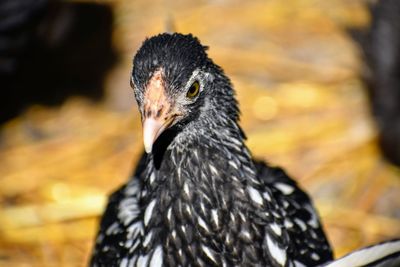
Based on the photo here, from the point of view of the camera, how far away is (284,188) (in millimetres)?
2674

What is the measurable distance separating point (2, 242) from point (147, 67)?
73.8 inches

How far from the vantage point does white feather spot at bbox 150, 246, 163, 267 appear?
227 centimetres

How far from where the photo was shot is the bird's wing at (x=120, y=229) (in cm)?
243

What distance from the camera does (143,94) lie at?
214 cm

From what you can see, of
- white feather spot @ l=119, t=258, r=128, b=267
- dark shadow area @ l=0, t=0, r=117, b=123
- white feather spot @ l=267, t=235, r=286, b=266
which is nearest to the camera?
white feather spot @ l=267, t=235, r=286, b=266

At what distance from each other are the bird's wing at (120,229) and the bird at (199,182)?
0.06m

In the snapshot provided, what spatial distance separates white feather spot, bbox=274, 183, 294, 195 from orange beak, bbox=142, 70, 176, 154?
65 cm

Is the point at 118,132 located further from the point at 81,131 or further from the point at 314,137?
the point at 314,137

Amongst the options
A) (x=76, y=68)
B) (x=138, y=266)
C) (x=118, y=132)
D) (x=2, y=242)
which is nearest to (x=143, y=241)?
(x=138, y=266)

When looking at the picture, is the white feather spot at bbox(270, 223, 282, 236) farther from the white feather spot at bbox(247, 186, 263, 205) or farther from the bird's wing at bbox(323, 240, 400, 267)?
the bird's wing at bbox(323, 240, 400, 267)

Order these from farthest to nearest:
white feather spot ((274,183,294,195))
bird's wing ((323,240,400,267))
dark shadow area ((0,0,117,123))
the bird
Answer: dark shadow area ((0,0,117,123)) → white feather spot ((274,183,294,195)) → the bird → bird's wing ((323,240,400,267))

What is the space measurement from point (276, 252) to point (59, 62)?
8.71 feet

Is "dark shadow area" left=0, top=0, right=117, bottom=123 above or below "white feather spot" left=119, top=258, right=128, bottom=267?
above

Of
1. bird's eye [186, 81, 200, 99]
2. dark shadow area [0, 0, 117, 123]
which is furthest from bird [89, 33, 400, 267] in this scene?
dark shadow area [0, 0, 117, 123]
